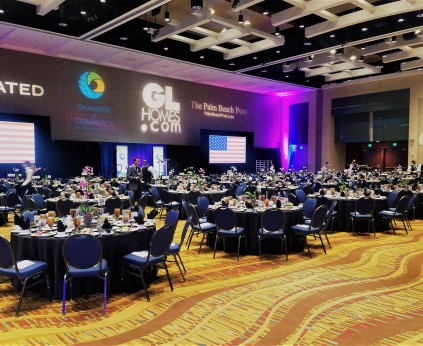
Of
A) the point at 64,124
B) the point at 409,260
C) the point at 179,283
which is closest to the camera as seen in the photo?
the point at 179,283

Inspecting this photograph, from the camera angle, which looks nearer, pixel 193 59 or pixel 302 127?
pixel 193 59

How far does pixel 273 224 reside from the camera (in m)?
6.26

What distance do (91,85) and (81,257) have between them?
42.2 ft

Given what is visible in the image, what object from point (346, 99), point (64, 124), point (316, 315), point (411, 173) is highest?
point (346, 99)

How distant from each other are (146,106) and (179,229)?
9678mm

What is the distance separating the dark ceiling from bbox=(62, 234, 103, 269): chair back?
6.95 meters

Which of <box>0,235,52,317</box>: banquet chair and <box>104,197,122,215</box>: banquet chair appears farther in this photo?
<box>104,197,122,215</box>: banquet chair

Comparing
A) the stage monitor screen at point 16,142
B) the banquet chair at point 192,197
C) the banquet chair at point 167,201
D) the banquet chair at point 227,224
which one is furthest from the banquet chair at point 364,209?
the stage monitor screen at point 16,142

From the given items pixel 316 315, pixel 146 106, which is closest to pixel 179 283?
pixel 316 315

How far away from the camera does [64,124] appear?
15094 millimetres

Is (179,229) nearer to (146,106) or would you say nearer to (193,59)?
(193,59)

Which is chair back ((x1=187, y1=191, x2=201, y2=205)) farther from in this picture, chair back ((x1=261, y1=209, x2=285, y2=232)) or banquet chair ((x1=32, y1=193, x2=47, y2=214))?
chair back ((x1=261, y1=209, x2=285, y2=232))

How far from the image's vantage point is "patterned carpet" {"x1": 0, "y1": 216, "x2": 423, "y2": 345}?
12.1 ft

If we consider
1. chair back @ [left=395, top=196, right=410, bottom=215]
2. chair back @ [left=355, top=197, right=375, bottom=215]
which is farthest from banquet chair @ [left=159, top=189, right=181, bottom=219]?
chair back @ [left=395, top=196, right=410, bottom=215]
